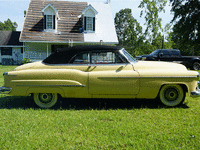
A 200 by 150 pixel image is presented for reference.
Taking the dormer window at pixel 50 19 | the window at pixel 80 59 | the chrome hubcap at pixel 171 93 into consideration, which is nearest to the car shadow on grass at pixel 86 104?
the chrome hubcap at pixel 171 93

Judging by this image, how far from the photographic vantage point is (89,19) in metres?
23.0

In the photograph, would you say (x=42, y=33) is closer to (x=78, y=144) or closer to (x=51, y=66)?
(x=51, y=66)

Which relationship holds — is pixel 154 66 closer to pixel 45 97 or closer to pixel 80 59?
pixel 80 59

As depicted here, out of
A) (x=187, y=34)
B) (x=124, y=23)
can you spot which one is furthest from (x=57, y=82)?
(x=124, y=23)

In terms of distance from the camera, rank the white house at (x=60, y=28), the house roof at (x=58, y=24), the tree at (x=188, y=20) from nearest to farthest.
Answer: the tree at (x=188, y=20), the house roof at (x=58, y=24), the white house at (x=60, y=28)

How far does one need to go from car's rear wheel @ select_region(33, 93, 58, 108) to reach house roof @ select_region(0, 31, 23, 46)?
25146mm

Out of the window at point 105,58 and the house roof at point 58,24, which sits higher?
the house roof at point 58,24

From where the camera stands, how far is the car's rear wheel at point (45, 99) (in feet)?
17.9

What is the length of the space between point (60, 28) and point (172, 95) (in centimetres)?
1909

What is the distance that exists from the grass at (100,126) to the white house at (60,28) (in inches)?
640

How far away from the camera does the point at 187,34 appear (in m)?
16.6

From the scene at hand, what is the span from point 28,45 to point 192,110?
20947 mm

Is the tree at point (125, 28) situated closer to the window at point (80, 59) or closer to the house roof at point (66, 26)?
the house roof at point (66, 26)

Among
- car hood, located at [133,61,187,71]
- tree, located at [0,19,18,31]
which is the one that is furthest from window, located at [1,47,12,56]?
tree, located at [0,19,18,31]
